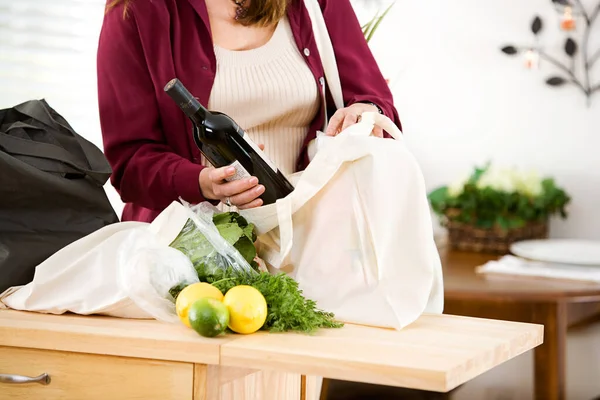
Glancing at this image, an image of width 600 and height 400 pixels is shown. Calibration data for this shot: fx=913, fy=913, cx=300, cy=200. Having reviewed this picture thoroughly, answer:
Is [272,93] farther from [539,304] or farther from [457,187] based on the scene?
[457,187]

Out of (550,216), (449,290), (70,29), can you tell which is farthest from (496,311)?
(70,29)

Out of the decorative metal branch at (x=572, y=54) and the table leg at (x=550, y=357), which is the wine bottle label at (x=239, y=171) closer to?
the table leg at (x=550, y=357)

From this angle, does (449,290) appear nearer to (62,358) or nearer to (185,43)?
(185,43)

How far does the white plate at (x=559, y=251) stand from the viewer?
292 cm

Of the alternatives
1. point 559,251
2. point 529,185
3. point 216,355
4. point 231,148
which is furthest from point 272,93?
point 529,185

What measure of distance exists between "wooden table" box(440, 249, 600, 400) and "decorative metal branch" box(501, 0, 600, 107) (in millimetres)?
1122

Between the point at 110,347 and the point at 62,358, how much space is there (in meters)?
0.10

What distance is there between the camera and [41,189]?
1.57 metres

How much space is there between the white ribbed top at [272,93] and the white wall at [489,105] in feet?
6.50

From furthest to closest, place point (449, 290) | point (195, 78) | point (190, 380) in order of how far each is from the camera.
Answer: point (449, 290) < point (195, 78) < point (190, 380)

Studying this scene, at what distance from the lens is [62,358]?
4.53 feet

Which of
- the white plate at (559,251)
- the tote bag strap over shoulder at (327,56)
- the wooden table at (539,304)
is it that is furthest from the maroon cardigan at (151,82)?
the white plate at (559,251)

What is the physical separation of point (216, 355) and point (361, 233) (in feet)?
1.07

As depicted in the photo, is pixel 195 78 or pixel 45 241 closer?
pixel 45 241
